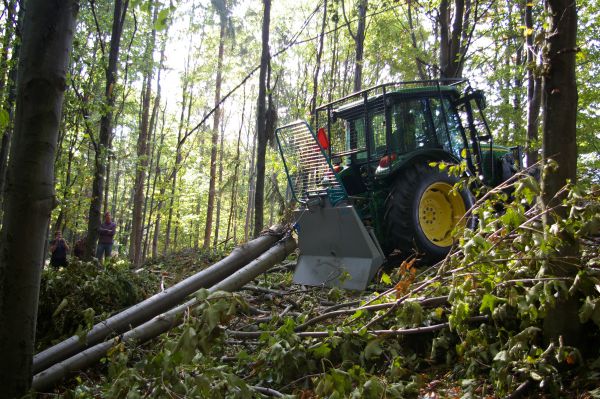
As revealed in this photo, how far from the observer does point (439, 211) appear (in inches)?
248

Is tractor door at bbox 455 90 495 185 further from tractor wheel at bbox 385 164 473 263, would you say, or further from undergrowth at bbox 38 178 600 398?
undergrowth at bbox 38 178 600 398

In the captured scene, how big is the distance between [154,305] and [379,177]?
3.41 meters

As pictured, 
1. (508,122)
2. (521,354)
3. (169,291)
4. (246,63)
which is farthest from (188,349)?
(246,63)

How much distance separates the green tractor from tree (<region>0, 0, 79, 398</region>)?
3274mm

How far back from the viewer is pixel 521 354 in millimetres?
2332

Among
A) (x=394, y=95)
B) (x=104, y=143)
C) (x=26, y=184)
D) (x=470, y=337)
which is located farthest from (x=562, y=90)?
(x=104, y=143)

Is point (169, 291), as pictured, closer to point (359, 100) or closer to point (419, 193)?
point (419, 193)

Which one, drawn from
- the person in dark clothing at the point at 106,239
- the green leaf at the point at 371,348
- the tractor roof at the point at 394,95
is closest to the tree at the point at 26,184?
the green leaf at the point at 371,348

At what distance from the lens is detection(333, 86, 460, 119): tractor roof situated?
20.4ft

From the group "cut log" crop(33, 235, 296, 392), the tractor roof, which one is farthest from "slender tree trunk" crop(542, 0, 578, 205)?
the tractor roof

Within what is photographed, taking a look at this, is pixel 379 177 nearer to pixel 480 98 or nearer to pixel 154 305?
pixel 480 98

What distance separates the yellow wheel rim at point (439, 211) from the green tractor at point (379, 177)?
15mm

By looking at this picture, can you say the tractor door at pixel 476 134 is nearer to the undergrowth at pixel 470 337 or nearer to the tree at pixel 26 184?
the undergrowth at pixel 470 337

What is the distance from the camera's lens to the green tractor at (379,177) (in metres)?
5.36
